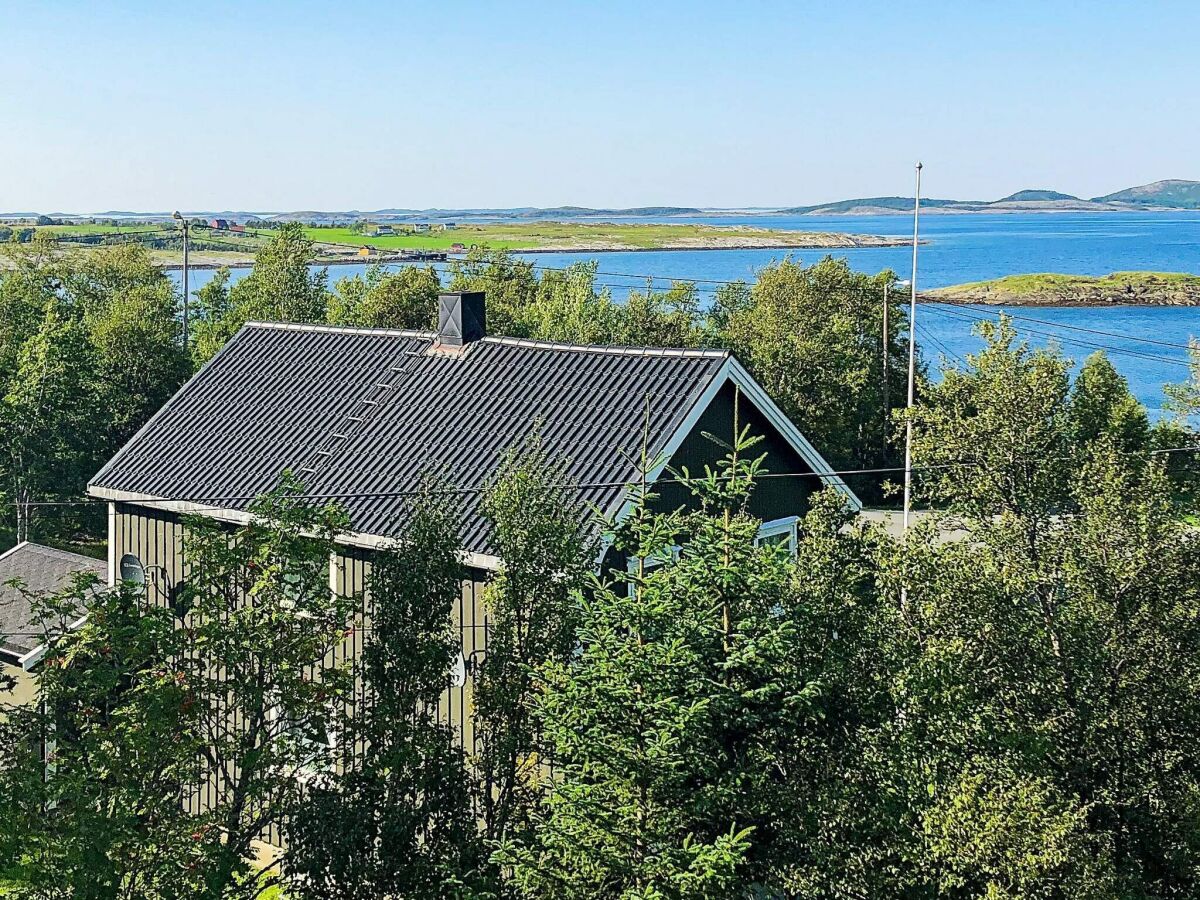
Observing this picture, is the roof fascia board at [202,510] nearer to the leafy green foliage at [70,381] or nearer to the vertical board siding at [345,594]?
the vertical board siding at [345,594]

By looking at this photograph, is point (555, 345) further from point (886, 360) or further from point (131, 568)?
point (886, 360)

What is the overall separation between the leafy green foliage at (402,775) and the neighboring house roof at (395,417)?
342 cm

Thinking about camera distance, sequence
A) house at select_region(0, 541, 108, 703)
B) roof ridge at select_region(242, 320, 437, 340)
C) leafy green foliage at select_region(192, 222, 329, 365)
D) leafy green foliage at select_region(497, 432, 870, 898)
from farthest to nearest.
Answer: leafy green foliage at select_region(192, 222, 329, 365), house at select_region(0, 541, 108, 703), roof ridge at select_region(242, 320, 437, 340), leafy green foliage at select_region(497, 432, 870, 898)

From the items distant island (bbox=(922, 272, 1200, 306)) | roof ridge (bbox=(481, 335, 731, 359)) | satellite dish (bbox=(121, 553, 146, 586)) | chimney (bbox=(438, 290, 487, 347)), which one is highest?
distant island (bbox=(922, 272, 1200, 306))

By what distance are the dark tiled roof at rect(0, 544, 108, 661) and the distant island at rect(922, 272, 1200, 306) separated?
88.2 meters

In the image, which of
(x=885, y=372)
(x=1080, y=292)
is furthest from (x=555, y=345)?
(x=1080, y=292)

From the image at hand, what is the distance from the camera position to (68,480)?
1086 inches

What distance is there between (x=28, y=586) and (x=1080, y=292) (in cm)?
9950

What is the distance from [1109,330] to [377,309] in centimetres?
6492

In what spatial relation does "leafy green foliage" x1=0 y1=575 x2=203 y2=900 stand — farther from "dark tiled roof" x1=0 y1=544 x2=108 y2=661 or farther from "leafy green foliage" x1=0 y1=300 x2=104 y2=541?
"leafy green foliage" x1=0 y1=300 x2=104 y2=541

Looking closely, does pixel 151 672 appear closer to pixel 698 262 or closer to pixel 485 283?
pixel 485 283

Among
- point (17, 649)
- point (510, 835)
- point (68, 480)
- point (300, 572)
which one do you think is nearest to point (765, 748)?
point (510, 835)

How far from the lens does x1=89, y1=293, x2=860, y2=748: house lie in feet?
43.3

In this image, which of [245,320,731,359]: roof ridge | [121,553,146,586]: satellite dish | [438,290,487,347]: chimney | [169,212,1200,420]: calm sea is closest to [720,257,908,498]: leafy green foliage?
[169,212,1200,420]: calm sea
